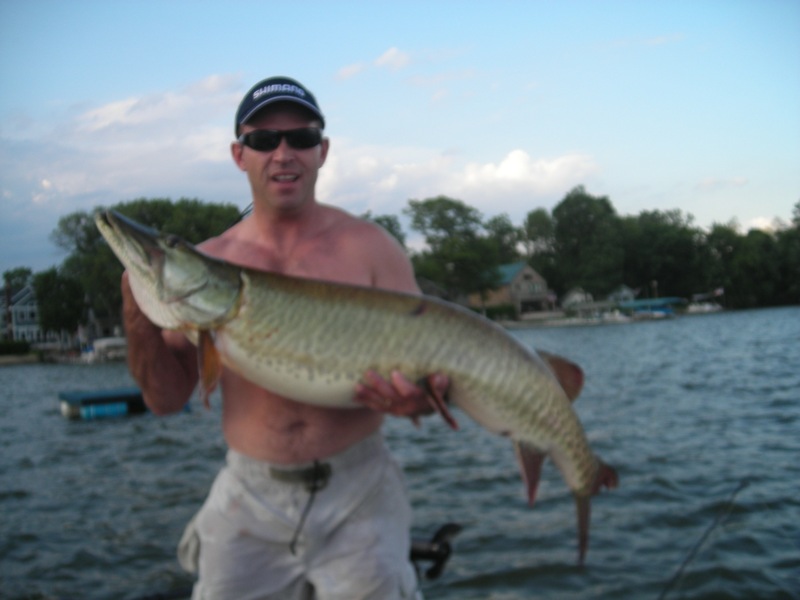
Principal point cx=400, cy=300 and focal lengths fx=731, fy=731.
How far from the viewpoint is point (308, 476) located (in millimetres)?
2867

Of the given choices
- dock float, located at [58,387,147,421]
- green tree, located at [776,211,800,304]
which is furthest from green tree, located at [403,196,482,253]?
dock float, located at [58,387,147,421]

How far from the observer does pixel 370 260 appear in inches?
118

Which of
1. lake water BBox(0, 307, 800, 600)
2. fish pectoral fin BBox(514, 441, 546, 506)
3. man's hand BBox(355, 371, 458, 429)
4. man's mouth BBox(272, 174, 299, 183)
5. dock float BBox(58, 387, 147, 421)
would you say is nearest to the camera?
man's hand BBox(355, 371, 458, 429)

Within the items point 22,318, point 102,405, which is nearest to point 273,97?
point 102,405

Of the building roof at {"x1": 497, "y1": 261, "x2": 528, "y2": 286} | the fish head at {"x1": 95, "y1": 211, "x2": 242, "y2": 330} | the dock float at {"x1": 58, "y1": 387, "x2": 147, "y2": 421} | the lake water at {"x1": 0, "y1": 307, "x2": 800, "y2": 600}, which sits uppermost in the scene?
Answer: the building roof at {"x1": 497, "y1": 261, "x2": 528, "y2": 286}

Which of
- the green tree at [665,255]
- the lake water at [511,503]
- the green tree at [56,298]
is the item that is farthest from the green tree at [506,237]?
the lake water at [511,503]

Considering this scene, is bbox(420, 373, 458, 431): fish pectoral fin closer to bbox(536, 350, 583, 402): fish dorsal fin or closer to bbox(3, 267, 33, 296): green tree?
bbox(536, 350, 583, 402): fish dorsal fin

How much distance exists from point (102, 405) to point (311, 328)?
721 inches

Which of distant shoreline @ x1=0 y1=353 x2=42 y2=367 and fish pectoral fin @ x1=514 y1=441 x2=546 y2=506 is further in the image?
distant shoreline @ x1=0 y1=353 x2=42 y2=367

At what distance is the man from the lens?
2848mm

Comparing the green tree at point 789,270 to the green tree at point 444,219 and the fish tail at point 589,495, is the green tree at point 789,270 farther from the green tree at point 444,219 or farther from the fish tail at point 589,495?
the fish tail at point 589,495

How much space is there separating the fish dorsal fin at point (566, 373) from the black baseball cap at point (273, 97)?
136 cm

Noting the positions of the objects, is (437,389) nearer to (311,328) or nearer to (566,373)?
(311,328)

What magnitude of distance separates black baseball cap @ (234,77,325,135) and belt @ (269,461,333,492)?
141 centimetres
